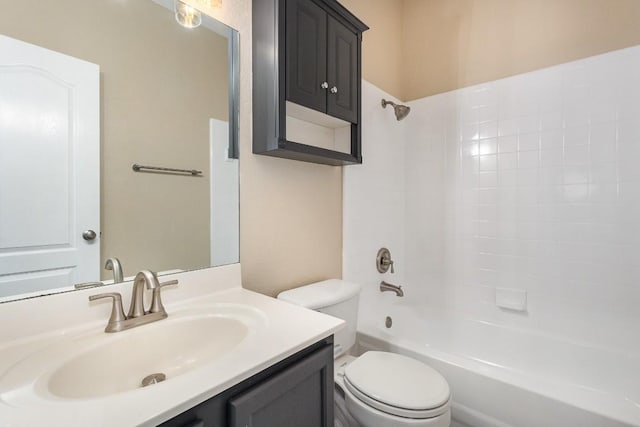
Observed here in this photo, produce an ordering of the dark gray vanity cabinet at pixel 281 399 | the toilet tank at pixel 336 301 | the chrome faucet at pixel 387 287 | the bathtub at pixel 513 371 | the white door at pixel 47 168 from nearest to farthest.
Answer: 1. the dark gray vanity cabinet at pixel 281 399
2. the white door at pixel 47 168
3. the bathtub at pixel 513 371
4. the toilet tank at pixel 336 301
5. the chrome faucet at pixel 387 287

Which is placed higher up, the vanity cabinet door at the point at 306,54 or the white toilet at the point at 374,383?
the vanity cabinet door at the point at 306,54

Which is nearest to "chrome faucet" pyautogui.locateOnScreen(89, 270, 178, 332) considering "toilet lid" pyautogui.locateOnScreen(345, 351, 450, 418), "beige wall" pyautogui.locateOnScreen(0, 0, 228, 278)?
"beige wall" pyautogui.locateOnScreen(0, 0, 228, 278)

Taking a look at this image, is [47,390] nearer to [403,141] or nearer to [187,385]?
[187,385]

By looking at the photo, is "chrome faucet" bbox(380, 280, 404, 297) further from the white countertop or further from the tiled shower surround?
the white countertop

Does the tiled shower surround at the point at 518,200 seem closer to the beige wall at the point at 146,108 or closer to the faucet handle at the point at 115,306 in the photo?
the beige wall at the point at 146,108

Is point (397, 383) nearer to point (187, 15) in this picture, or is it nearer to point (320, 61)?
point (320, 61)

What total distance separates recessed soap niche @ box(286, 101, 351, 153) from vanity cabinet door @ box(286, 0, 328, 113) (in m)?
0.08

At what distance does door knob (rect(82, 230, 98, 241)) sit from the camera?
907 mm

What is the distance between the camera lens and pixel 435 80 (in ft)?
7.14

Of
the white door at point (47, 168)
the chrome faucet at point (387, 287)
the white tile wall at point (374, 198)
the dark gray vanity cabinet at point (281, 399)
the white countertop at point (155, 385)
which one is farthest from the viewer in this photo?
the chrome faucet at point (387, 287)

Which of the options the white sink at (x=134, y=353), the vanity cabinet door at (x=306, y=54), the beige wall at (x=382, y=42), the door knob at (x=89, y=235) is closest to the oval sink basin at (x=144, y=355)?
the white sink at (x=134, y=353)

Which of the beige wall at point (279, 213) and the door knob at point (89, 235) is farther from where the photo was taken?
the beige wall at point (279, 213)

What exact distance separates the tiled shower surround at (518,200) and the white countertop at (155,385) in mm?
986

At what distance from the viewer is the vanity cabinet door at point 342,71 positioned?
1384 mm
